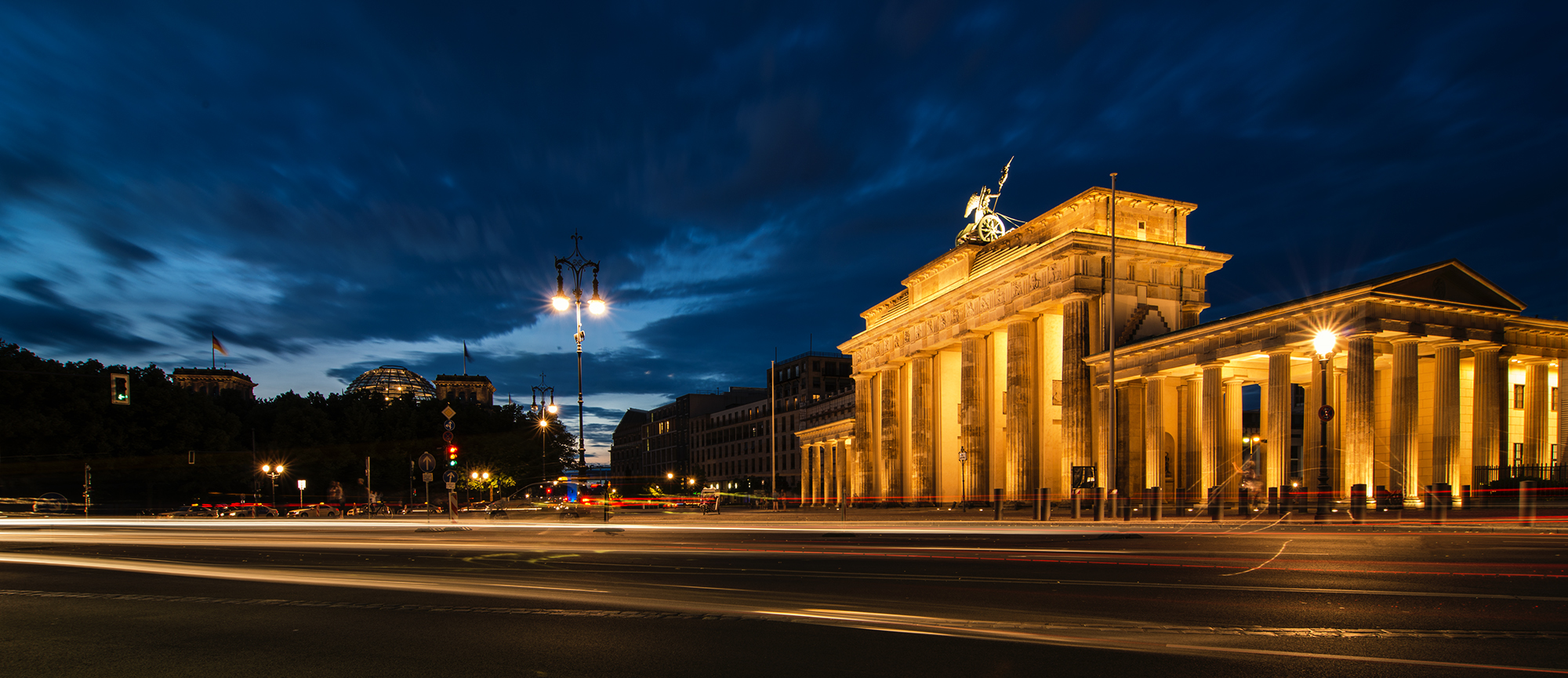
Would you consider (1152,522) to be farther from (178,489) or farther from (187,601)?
(178,489)

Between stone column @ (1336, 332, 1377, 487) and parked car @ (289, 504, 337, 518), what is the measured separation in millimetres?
58060

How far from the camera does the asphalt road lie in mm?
6832

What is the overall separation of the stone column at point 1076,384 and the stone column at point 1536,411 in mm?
15928

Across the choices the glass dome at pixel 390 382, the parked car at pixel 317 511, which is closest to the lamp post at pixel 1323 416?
the parked car at pixel 317 511

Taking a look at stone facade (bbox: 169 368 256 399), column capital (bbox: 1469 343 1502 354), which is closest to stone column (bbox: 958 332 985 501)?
column capital (bbox: 1469 343 1502 354)

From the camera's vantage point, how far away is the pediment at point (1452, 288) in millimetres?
29266

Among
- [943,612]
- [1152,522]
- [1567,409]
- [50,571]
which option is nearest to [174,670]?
[943,612]

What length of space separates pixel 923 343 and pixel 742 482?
70666 millimetres

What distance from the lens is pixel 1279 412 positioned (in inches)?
1249

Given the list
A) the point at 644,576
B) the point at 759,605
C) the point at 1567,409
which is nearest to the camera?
the point at 759,605

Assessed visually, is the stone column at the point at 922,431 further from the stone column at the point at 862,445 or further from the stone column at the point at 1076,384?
the stone column at the point at 1076,384

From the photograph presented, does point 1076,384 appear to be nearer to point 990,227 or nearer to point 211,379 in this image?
point 990,227

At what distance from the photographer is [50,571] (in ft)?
50.8

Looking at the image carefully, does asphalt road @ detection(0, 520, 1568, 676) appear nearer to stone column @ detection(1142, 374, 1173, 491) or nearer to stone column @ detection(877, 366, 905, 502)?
stone column @ detection(1142, 374, 1173, 491)
